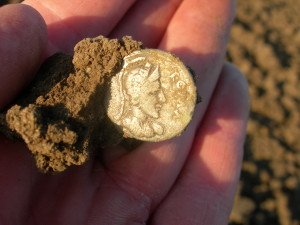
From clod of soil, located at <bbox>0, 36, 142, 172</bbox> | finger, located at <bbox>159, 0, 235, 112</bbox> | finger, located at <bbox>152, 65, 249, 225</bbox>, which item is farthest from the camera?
finger, located at <bbox>159, 0, 235, 112</bbox>

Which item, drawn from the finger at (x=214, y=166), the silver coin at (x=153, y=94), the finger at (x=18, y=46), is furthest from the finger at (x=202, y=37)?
the finger at (x=18, y=46)

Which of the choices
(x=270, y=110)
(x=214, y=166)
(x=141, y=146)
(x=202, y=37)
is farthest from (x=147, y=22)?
(x=270, y=110)

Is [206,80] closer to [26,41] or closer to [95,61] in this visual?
[95,61]

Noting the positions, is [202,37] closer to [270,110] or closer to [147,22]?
[147,22]

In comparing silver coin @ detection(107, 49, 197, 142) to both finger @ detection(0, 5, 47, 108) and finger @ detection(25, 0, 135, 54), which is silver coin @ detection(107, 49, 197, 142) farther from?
finger @ detection(25, 0, 135, 54)

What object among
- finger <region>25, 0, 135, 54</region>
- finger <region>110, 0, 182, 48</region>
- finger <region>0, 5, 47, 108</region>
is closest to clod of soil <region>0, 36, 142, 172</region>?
finger <region>0, 5, 47, 108</region>

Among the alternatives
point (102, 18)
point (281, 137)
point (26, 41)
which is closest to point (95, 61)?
point (26, 41)
